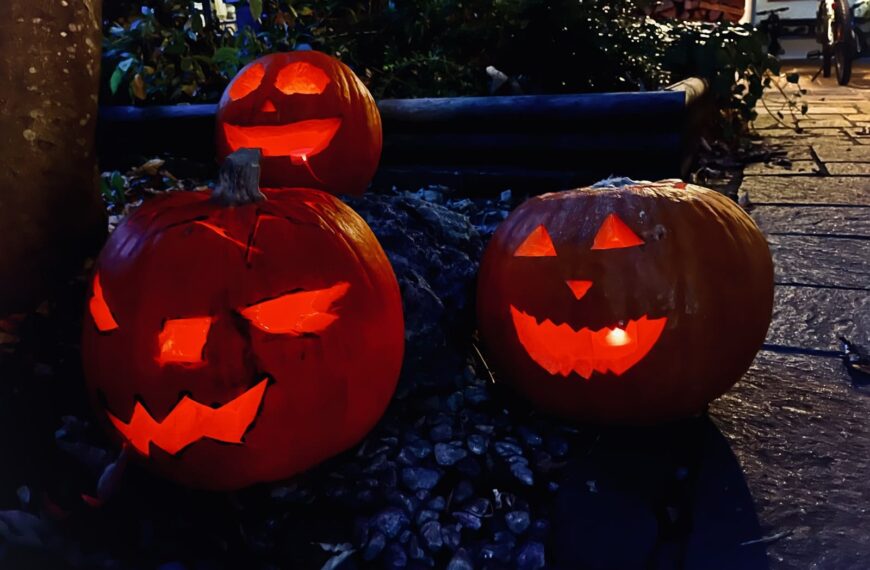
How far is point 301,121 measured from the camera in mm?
2240

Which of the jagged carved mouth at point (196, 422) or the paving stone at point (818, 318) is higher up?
the jagged carved mouth at point (196, 422)

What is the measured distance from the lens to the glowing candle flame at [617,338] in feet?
4.94

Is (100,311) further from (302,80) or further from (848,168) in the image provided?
(848,168)

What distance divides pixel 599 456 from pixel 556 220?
1.72 feet

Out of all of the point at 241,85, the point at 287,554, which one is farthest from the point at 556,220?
the point at 241,85

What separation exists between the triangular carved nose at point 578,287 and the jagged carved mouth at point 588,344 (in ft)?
0.24

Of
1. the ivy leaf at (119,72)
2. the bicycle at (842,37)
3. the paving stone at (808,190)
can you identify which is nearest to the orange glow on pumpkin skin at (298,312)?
the paving stone at (808,190)

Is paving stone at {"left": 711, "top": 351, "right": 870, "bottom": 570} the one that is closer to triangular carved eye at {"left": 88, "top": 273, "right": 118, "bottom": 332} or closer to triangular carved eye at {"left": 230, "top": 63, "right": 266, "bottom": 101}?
triangular carved eye at {"left": 88, "top": 273, "right": 118, "bottom": 332}

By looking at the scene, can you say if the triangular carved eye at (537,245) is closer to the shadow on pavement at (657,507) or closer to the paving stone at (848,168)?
the shadow on pavement at (657,507)

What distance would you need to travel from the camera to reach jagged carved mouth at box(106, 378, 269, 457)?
1.26m

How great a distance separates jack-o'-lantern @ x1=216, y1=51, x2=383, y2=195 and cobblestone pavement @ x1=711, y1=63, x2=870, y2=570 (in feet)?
4.48

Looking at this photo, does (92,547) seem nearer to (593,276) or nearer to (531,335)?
(531,335)

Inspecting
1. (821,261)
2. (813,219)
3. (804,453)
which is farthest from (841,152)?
(804,453)

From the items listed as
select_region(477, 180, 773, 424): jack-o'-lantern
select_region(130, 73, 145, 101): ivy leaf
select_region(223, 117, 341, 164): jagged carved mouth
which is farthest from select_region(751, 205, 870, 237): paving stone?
select_region(130, 73, 145, 101): ivy leaf
